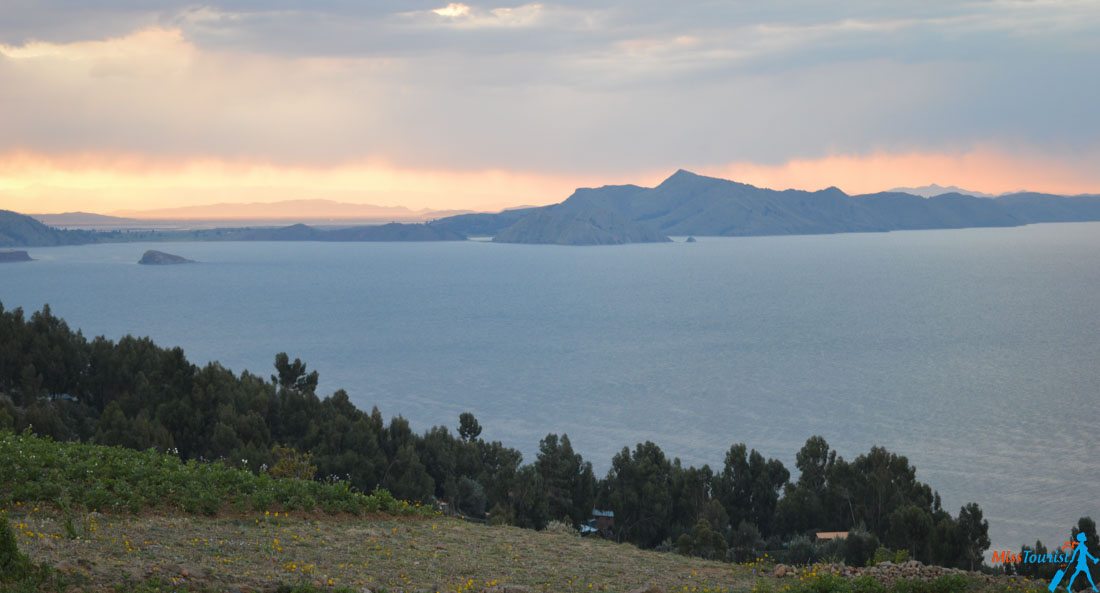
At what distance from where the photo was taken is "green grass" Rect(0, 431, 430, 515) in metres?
13.4

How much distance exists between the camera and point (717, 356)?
87.2 m

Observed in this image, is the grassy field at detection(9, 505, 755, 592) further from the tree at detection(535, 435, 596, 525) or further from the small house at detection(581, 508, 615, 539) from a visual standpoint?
the tree at detection(535, 435, 596, 525)

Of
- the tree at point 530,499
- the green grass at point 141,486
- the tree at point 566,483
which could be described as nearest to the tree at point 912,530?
the tree at point 530,499

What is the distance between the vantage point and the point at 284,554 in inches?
480

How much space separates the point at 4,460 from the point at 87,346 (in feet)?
63.7

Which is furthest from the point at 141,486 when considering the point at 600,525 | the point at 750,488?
the point at 750,488

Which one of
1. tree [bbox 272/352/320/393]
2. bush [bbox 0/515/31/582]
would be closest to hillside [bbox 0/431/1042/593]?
bush [bbox 0/515/31/582]

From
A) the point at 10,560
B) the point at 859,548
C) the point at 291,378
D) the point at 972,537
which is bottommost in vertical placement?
the point at 972,537

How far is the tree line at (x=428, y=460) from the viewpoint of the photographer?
2480 centimetres

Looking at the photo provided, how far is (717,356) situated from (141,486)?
7581cm

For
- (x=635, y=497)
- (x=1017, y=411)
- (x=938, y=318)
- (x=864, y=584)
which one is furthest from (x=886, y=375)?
(x=864, y=584)

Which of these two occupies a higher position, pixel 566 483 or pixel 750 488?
pixel 566 483

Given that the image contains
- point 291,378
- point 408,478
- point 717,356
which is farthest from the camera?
point 717,356

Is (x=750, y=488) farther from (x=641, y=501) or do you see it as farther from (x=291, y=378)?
(x=291, y=378)
